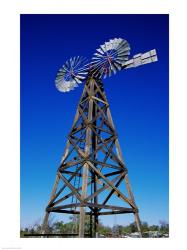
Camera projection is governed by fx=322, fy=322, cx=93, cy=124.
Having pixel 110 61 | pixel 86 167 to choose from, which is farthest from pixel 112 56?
pixel 86 167

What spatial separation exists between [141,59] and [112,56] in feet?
4.32

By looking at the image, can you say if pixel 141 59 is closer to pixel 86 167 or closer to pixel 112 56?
pixel 112 56

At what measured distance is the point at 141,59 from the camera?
14078mm

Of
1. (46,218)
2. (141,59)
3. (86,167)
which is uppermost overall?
(141,59)

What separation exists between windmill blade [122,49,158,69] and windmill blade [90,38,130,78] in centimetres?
23

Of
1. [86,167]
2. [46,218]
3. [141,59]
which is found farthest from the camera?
[141,59]

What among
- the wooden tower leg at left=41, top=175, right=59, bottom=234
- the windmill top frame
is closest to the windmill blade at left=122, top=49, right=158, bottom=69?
the windmill top frame

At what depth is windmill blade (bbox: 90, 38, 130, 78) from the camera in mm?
14250

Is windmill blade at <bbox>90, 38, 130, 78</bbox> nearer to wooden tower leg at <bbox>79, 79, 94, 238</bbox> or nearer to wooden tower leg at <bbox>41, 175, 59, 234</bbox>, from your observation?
wooden tower leg at <bbox>79, 79, 94, 238</bbox>

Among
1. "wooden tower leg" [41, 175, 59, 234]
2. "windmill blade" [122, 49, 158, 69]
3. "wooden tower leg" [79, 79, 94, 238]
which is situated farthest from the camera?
"windmill blade" [122, 49, 158, 69]

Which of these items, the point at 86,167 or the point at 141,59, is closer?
the point at 86,167

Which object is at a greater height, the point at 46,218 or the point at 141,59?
the point at 141,59
